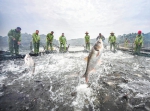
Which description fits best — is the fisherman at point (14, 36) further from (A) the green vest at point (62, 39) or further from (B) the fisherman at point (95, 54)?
(B) the fisherman at point (95, 54)

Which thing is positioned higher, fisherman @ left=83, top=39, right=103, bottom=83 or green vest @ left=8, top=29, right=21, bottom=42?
green vest @ left=8, top=29, right=21, bottom=42

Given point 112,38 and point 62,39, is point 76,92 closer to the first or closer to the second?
point 62,39

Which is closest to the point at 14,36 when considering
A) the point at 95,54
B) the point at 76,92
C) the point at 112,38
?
the point at 76,92

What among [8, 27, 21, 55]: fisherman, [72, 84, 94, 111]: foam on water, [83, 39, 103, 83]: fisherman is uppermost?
[8, 27, 21, 55]: fisherman

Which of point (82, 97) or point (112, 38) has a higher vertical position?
point (112, 38)

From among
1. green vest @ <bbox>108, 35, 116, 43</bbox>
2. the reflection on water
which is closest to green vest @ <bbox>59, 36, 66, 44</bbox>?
green vest @ <bbox>108, 35, 116, 43</bbox>

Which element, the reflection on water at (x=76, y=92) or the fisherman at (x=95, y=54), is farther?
the reflection on water at (x=76, y=92)

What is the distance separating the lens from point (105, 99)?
4.52m

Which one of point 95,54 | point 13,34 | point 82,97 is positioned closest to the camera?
point 95,54

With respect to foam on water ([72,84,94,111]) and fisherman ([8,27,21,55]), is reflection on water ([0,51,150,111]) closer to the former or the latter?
foam on water ([72,84,94,111])

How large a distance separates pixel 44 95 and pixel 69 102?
3.60ft

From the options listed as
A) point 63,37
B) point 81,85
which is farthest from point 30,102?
point 63,37

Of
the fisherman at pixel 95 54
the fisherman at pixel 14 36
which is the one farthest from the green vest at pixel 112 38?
the fisherman at pixel 95 54

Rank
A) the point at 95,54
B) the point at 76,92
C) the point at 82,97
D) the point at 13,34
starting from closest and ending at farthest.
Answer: the point at 95,54, the point at 82,97, the point at 76,92, the point at 13,34
